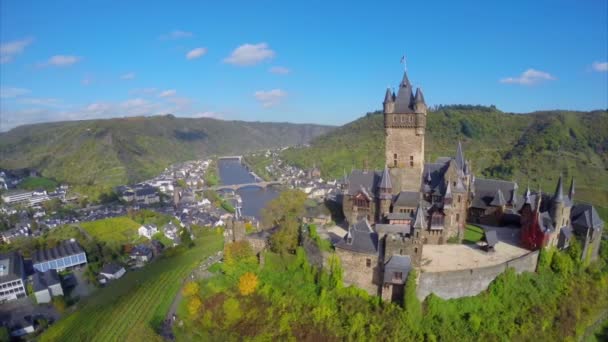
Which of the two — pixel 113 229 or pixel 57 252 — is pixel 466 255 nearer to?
pixel 57 252

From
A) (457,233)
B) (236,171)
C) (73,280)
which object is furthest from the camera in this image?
(236,171)

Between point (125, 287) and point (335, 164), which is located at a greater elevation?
point (335, 164)

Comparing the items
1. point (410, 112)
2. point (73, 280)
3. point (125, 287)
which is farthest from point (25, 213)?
point (410, 112)

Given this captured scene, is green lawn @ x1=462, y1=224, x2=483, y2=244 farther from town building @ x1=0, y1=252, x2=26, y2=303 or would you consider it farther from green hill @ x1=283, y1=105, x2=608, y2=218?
town building @ x1=0, y1=252, x2=26, y2=303

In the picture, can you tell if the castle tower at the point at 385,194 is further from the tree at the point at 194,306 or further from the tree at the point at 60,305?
the tree at the point at 60,305

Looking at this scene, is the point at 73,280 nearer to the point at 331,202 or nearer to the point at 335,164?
the point at 331,202

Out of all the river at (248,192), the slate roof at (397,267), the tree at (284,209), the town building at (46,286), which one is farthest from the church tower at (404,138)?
the river at (248,192)
